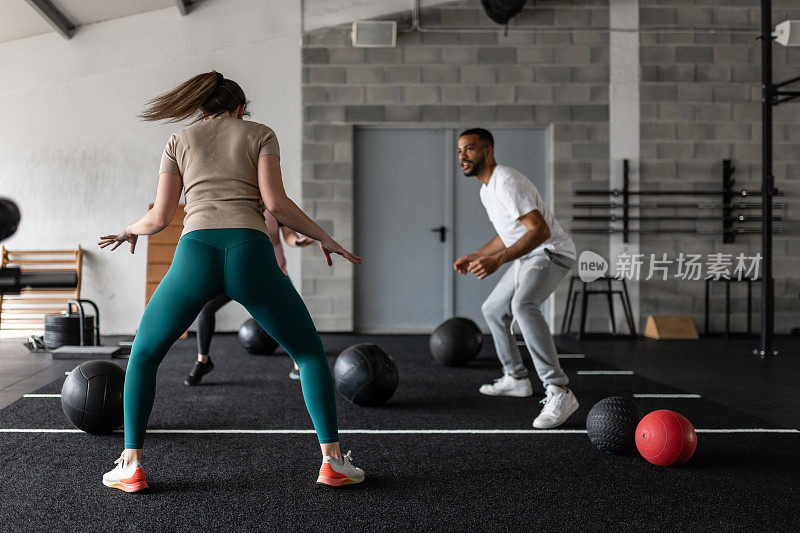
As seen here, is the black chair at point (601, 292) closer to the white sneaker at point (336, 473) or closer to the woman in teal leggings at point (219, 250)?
the white sneaker at point (336, 473)

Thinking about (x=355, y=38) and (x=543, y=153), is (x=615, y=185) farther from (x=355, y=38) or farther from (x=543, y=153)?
(x=355, y=38)

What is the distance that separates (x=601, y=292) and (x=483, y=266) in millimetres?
4167

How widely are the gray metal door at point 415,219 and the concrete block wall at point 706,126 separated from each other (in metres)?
1.34

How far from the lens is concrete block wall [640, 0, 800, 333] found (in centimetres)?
701

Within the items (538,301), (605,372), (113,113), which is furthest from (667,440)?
(113,113)

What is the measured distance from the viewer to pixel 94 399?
8.90 ft

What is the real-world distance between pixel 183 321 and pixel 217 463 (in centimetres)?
73

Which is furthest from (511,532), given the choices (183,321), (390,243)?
(390,243)

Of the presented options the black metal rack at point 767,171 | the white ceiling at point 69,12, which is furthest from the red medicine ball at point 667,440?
the white ceiling at point 69,12

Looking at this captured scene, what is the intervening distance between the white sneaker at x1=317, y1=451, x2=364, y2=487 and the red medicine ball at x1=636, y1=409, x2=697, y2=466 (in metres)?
Result: 1.12

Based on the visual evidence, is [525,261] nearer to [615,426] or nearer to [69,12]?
[615,426]

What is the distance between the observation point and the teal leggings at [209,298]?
1.95 m

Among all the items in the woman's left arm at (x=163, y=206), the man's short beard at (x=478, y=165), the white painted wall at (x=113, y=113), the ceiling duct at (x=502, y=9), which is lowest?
the woman's left arm at (x=163, y=206)

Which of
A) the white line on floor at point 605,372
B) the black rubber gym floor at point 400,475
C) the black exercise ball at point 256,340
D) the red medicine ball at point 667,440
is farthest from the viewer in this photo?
the black exercise ball at point 256,340
